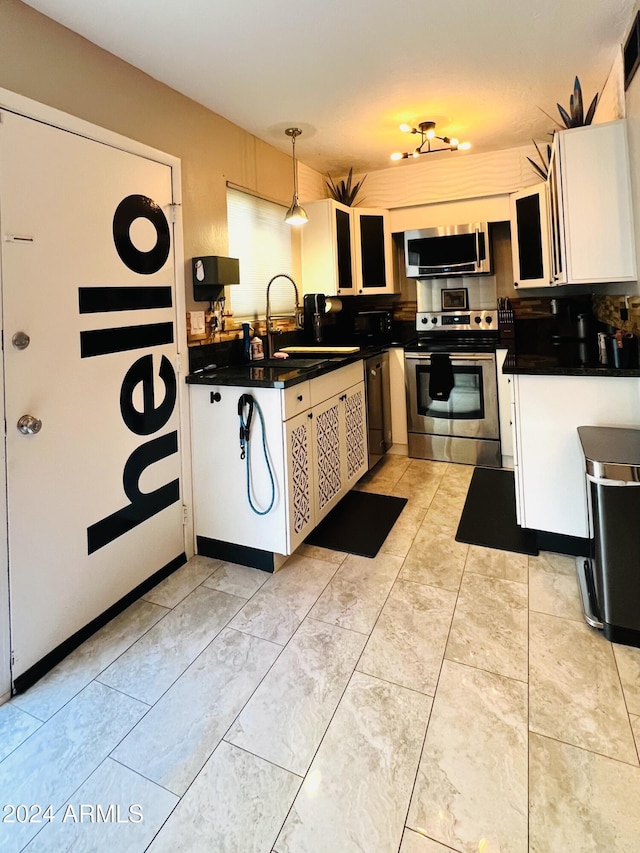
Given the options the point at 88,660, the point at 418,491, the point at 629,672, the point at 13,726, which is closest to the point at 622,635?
the point at 629,672

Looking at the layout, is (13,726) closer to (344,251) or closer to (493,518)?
(493,518)

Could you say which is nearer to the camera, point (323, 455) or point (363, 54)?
point (363, 54)

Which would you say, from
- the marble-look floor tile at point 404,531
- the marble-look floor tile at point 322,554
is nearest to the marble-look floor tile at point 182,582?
the marble-look floor tile at point 322,554

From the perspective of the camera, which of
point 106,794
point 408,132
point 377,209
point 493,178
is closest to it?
point 106,794

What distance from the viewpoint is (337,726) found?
4.81 feet

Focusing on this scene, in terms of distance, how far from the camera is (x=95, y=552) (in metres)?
1.99

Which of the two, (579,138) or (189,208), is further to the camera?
(189,208)

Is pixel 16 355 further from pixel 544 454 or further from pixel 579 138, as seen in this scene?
pixel 579 138

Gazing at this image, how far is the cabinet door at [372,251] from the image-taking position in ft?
13.3

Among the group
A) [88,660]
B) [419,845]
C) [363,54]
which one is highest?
[363,54]

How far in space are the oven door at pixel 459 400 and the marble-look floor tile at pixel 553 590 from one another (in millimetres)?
1535

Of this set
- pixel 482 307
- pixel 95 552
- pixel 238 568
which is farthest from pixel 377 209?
pixel 95 552

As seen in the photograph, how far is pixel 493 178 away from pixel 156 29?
2805 millimetres

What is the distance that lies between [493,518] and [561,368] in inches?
42.0
